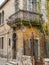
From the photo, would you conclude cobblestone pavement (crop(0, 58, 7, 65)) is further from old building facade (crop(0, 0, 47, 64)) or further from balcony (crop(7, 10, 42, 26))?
balcony (crop(7, 10, 42, 26))

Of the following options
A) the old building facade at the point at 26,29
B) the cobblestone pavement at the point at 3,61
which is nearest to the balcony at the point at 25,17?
the old building facade at the point at 26,29

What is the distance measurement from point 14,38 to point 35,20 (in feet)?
10.7

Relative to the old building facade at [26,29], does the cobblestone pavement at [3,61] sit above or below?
below

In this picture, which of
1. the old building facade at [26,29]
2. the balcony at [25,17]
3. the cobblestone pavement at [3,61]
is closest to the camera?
the balcony at [25,17]

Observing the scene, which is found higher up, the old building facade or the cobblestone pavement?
the old building facade

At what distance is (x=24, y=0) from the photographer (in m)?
19.3

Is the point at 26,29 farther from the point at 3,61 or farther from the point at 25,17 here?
the point at 3,61

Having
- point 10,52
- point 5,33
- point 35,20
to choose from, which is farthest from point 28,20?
point 5,33

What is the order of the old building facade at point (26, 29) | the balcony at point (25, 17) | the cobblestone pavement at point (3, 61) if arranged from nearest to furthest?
the balcony at point (25, 17)
the old building facade at point (26, 29)
the cobblestone pavement at point (3, 61)

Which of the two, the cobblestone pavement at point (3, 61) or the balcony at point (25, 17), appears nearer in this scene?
the balcony at point (25, 17)

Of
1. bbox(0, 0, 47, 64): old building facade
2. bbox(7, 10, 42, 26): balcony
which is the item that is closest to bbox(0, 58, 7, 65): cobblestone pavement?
bbox(0, 0, 47, 64): old building facade

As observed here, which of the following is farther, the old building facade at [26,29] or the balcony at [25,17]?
the old building facade at [26,29]

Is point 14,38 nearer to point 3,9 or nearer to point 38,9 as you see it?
point 38,9

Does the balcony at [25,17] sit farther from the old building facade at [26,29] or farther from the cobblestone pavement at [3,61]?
the cobblestone pavement at [3,61]
